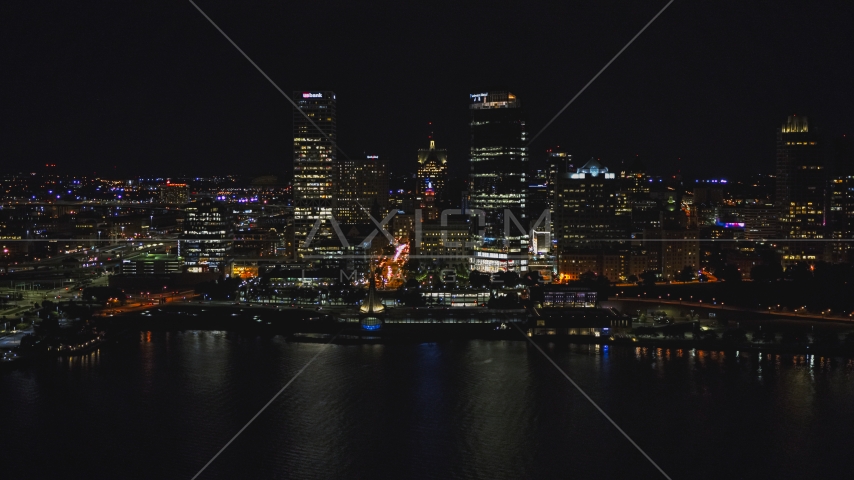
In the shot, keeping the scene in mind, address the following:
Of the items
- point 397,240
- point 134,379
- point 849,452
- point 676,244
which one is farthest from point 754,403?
point 397,240

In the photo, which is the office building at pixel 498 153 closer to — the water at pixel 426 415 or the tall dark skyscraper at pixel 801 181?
the tall dark skyscraper at pixel 801 181

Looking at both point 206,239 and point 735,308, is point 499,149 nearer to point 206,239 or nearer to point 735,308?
point 206,239

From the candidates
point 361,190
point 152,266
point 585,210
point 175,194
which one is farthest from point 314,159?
point 175,194

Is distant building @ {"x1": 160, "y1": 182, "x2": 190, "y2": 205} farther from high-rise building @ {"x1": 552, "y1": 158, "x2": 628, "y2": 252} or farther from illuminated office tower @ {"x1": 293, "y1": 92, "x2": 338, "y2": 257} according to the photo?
high-rise building @ {"x1": 552, "y1": 158, "x2": 628, "y2": 252}

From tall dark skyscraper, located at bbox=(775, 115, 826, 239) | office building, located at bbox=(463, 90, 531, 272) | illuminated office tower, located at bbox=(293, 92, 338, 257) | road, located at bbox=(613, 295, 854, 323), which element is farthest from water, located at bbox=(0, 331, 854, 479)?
illuminated office tower, located at bbox=(293, 92, 338, 257)

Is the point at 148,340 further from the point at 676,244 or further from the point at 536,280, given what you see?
the point at 676,244
